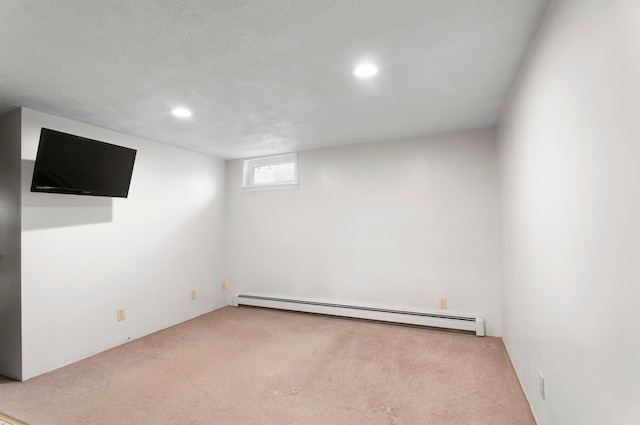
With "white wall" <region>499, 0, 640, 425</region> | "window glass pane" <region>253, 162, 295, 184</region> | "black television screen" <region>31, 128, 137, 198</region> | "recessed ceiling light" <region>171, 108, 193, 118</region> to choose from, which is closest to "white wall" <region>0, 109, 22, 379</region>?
"black television screen" <region>31, 128, 137, 198</region>

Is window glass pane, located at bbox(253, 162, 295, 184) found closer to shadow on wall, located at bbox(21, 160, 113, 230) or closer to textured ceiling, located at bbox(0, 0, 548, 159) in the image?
textured ceiling, located at bbox(0, 0, 548, 159)

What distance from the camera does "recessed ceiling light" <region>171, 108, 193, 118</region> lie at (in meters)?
2.79

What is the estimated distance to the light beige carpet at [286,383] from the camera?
2096 millimetres

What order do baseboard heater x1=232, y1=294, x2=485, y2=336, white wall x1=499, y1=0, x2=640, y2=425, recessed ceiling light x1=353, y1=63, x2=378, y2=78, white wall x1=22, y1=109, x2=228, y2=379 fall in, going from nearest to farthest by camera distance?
white wall x1=499, y1=0, x2=640, y2=425
recessed ceiling light x1=353, y1=63, x2=378, y2=78
white wall x1=22, y1=109, x2=228, y2=379
baseboard heater x1=232, y1=294, x2=485, y2=336

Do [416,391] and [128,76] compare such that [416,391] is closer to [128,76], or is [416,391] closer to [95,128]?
[128,76]

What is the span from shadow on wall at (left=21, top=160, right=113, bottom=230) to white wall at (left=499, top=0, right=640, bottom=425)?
3830mm

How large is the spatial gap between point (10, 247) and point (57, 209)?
461 mm

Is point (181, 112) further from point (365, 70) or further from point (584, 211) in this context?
point (584, 211)

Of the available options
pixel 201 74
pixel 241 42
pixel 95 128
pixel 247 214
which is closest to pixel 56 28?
pixel 201 74

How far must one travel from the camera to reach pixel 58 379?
2.65 m

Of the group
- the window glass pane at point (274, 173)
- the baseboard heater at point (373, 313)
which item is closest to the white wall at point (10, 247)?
the baseboard heater at point (373, 313)

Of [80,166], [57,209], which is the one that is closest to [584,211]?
[80,166]

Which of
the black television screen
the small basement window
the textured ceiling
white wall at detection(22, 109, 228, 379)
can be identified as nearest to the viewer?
the textured ceiling

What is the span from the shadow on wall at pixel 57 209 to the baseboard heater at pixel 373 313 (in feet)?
7.68
